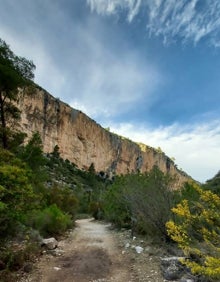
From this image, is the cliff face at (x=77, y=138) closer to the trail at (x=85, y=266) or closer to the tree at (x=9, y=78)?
the tree at (x=9, y=78)

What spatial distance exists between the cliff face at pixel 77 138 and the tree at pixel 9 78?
29119mm

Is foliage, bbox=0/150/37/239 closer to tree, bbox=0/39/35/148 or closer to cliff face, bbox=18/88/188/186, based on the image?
tree, bbox=0/39/35/148

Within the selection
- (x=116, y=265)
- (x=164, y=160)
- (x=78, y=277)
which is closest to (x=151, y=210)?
(x=116, y=265)

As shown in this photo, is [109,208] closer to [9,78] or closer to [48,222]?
[48,222]

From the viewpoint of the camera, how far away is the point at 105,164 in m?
81.8

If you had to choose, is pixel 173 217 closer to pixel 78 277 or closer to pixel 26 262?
pixel 78 277

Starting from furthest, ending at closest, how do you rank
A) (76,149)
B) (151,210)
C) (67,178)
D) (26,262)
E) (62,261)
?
(76,149) < (67,178) < (151,210) < (62,261) < (26,262)

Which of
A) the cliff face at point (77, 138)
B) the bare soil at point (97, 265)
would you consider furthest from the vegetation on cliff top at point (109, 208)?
the cliff face at point (77, 138)

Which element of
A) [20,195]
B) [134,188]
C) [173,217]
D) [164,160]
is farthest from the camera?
[164,160]

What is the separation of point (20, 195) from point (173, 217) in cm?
495

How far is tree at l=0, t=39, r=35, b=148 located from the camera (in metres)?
13.3

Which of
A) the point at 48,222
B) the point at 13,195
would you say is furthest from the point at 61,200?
the point at 13,195

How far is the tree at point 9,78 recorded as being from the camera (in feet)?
43.6

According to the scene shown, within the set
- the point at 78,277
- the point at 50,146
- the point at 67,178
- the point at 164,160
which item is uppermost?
the point at 164,160
